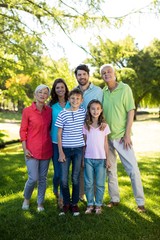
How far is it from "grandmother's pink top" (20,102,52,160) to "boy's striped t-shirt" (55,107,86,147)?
1.10 feet

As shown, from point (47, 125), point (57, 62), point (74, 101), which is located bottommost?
point (47, 125)

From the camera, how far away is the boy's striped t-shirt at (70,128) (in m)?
4.74

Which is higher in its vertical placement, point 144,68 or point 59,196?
point 144,68

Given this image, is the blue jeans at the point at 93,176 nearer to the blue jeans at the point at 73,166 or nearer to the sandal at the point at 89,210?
the sandal at the point at 89,210

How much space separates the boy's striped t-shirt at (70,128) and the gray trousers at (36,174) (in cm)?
57

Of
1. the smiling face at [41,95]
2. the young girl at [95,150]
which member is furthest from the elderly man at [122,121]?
the smiling face at [41,95]

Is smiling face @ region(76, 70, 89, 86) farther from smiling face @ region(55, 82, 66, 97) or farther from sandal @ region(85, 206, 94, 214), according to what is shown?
sandal @ region(85, 206, 94, 214)

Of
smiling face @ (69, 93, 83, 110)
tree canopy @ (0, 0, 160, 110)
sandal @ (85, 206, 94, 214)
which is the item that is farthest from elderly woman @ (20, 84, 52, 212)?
tree canopy @ (0, 0, 160, 110)

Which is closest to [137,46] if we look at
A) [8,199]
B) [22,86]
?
[22,86]

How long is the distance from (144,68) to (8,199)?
38738 mm

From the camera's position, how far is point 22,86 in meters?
10.9

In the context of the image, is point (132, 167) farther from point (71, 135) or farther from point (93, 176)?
point (71, 135)

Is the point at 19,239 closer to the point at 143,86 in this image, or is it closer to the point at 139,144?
the point at 139,144

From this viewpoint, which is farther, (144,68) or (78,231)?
(144,68)
